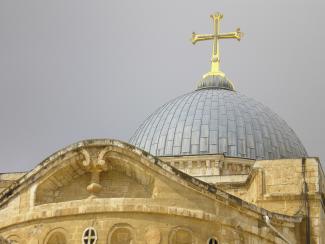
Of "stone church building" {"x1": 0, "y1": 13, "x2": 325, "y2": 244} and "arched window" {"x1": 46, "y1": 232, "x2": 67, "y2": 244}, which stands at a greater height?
"stone church building" {"x1": 0, "y1": 13, "x2": 325, "y2": 244}

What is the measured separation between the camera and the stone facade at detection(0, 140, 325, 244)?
2636 centimetres

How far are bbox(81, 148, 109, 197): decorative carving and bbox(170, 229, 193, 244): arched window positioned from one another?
295 centimetres

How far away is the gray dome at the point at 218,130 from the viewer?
37.9 meters

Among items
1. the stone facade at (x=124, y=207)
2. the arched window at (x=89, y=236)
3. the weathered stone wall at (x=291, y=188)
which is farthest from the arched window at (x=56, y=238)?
the weathered stone wall at (x=291, y=188)

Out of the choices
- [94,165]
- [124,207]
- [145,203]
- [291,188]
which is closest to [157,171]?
[145,203]

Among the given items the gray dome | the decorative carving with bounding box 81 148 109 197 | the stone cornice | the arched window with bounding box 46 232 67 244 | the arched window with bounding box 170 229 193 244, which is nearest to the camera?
the arched window with bounding box 170 229 193 244

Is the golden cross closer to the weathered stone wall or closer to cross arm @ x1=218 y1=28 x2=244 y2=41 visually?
cross arm @ x1=218 y1=28 x2=244 y2=41

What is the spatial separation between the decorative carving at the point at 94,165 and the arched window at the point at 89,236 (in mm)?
1321

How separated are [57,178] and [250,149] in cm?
1247

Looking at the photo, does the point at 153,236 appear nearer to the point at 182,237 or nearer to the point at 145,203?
the point at 182,237

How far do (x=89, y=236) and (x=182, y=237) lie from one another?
2.85 meters

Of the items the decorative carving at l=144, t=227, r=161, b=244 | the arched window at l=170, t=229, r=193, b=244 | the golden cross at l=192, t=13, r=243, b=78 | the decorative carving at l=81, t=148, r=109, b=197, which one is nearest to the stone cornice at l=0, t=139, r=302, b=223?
the decorative carving at l=81, t=148, r=109, b=197

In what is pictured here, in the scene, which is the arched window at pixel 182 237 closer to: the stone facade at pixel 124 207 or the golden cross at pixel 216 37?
the stone facade at pixel 124 207

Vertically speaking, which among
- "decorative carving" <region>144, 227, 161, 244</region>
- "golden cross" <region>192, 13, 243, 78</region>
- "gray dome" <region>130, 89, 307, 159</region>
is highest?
"golden cross" <region>192, 13, 243, 78</region>
